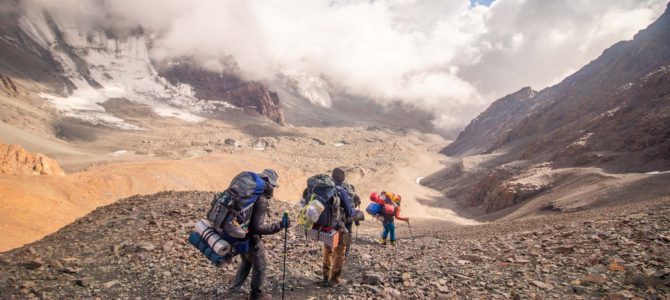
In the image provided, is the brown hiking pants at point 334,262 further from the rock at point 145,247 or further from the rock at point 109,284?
the rock at point 145,247

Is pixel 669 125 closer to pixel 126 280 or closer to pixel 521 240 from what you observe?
pixel 521 240

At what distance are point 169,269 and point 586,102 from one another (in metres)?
91.6

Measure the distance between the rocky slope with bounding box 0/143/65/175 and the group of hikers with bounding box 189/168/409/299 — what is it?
3103 cm

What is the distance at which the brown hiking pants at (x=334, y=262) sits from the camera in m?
7.95

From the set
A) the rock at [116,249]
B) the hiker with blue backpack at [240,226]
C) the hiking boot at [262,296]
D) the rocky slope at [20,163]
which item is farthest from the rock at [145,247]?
the rocky slope at [20,163]

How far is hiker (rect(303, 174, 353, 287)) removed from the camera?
758 centimetres

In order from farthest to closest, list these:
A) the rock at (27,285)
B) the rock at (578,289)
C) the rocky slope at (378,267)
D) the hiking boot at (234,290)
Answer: the rock at (27,285)
the hiking boot at (234,290)
the rocky slope at (378,267)
the rock at (578,289)

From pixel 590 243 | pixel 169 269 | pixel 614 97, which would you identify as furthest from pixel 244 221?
pixel 614 97

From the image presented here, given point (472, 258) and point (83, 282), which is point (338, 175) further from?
point (83, 282)

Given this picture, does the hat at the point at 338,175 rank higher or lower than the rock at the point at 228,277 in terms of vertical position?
higher

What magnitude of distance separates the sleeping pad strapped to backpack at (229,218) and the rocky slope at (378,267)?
1.51 metres

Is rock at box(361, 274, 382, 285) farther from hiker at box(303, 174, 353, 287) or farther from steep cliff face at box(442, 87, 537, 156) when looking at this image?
steep cliff face at box(442, 87, 537, 156)

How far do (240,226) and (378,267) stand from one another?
4.09m

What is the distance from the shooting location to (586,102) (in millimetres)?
79125
